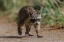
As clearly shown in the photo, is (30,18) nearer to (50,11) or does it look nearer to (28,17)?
(28,17)

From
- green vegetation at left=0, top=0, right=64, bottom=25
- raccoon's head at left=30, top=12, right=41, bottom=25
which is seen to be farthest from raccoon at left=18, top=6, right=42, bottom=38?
green vegetation at left=0, top=0, right=64, bottom=25

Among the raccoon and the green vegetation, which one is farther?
the green vegetation

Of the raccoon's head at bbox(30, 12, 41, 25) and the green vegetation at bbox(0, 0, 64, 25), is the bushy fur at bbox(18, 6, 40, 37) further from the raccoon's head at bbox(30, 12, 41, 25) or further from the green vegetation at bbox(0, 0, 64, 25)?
the green vegetation at bbox(0, 0, 64, 25)

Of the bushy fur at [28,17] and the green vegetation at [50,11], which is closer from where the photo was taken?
the bushy fur at [28,17]

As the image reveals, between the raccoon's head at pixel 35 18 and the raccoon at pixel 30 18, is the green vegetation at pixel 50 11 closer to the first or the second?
the raccoon at pixel 30 18

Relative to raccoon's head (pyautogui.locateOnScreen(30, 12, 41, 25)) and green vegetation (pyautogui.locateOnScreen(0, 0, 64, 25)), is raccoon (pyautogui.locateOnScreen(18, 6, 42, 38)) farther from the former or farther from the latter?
green vegetation (pyautogui.locateOnScreen(0, 0, 64, 25))

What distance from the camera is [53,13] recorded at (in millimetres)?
12812

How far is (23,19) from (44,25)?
2.72 metres

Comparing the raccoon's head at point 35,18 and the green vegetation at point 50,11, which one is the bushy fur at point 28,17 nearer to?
the raccoon's head at point 35,18

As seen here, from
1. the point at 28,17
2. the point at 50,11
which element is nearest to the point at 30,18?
the point at 28,17

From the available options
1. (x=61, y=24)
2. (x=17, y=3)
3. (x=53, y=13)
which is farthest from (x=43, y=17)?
(x=17, y=3)

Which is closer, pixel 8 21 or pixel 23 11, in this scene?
pixel 23 11

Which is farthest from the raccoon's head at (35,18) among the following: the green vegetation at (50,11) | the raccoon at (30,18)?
the green vegetation at (50,11)

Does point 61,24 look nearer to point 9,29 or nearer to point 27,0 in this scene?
point 9,29
